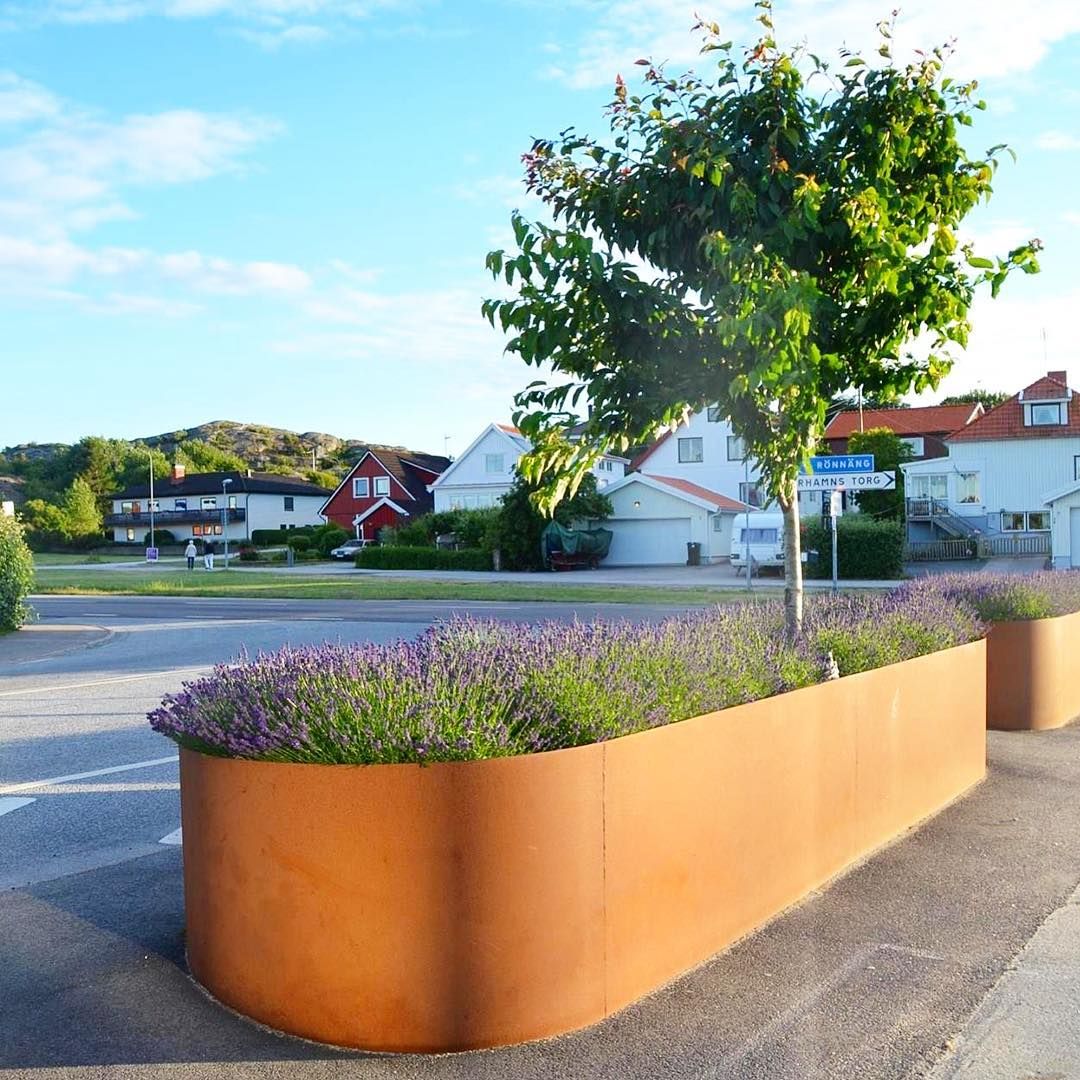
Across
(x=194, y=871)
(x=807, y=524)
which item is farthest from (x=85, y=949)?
(x=807, y=524)

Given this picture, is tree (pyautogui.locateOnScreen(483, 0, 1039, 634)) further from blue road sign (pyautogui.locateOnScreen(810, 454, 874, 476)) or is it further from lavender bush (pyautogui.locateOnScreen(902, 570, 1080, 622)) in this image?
blue road sign (pyautogui.locateOnScreen(810, 454, 874, 476))

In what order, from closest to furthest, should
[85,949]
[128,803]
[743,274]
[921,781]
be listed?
[85,949]
[743,274]
[921,781]
[128,803]

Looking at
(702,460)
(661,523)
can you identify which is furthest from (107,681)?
(702,460)

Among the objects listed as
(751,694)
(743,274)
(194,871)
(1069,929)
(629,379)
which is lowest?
(1069,929)

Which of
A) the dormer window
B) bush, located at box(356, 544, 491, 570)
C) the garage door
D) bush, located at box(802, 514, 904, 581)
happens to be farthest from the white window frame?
bush, located at box(802, 514, 904, 581)

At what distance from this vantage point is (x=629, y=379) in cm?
667

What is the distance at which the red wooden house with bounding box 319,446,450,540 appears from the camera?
7775 cm

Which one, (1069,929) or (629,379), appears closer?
(1069,929)

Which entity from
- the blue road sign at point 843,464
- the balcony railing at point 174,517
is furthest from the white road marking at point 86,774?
the balcony railing at point 174,517

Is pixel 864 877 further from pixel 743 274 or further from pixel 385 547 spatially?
pixel 385 547

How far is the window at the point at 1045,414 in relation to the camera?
2069 inches

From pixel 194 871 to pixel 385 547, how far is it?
52.5m

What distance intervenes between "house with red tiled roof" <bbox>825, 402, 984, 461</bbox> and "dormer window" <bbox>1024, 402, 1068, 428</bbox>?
10933 mm

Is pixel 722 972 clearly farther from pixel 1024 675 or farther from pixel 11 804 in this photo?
pixel 1024 675
